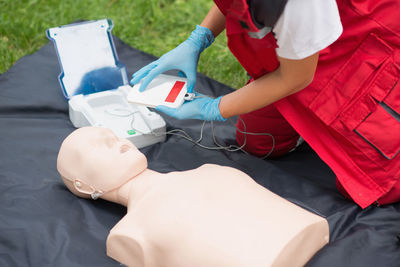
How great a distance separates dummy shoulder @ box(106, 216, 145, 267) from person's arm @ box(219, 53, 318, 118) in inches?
20.6

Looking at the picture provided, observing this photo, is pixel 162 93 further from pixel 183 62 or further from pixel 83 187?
pixel 83 187

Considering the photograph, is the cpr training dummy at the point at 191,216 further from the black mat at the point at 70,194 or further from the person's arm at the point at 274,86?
the person's arm at the point at 274,86

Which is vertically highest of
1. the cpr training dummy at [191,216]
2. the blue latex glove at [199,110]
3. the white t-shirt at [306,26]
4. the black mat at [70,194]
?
the white t-shirt at [306,26]

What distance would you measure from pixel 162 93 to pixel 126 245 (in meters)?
0.63

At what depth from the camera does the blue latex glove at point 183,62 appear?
1.63 m

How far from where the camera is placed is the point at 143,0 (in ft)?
10.1

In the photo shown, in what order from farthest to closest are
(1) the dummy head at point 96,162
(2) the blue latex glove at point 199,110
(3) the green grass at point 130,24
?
(3) the green grass at point 130,24 → (2) the blue latex glove at point 199,110 → (1) the dummy head at point 96,162

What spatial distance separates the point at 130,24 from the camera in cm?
286

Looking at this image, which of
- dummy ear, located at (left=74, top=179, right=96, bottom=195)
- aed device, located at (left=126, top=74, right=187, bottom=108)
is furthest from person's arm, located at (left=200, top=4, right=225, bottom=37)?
dummy ear, located at (left=74, top=179, right=96, bottom=195)

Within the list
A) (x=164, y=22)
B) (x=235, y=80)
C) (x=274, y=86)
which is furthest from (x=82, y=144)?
(x=164, y=22)

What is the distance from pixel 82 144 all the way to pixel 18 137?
510mm

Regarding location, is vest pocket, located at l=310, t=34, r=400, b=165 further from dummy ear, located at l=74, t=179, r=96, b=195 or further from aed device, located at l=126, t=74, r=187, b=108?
dummy ear, located at l=74, t=179, r=96, b=195

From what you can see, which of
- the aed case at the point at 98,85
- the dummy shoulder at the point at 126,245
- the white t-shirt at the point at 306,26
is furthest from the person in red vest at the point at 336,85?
the dummy shoulder at the point at 126,245

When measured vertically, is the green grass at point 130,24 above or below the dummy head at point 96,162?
above
